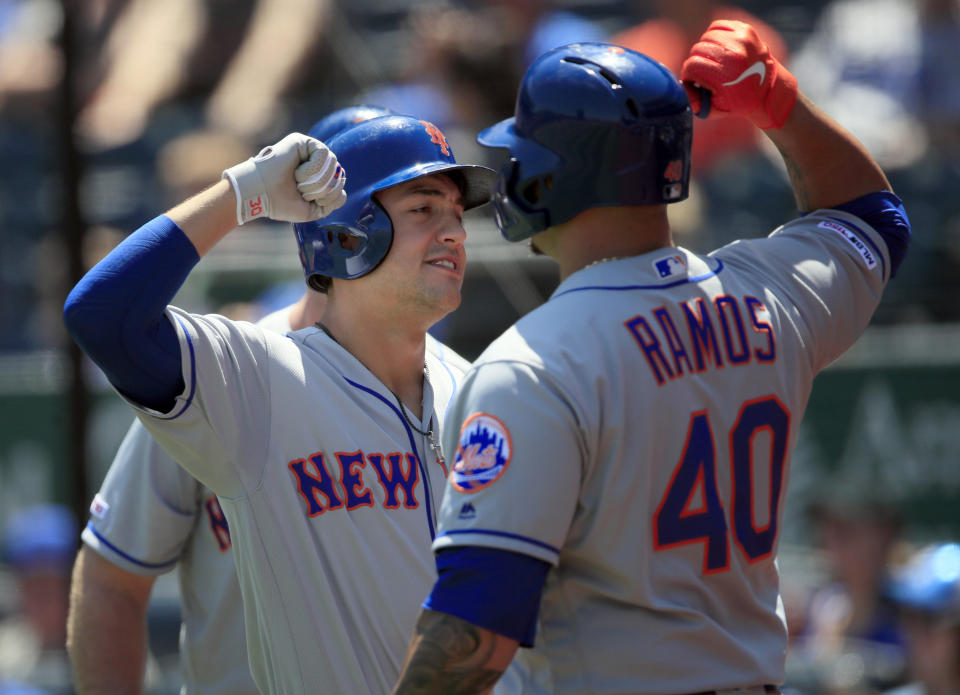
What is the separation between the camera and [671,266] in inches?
95.3

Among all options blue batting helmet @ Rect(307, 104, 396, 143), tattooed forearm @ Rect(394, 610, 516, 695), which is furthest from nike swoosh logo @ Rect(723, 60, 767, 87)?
blue batting helmet @ Rect(307, 104, 396, 143)

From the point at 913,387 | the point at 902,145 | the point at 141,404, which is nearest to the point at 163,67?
the point at 902,145

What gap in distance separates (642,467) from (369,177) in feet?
4.13

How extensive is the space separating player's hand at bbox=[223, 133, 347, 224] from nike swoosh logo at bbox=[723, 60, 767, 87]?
2.80ft

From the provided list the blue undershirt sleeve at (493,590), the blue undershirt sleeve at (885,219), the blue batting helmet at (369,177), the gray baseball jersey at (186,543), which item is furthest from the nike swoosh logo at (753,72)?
the gray baseball jersey at (186,543)

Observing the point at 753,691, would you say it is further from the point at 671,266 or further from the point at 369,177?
the point at 369,177

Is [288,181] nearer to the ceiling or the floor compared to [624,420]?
nearer to the ceiling

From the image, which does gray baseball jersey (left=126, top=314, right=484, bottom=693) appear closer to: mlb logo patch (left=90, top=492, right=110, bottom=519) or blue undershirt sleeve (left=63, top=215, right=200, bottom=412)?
blue undershirt sleeve (left=63, top=215, right=200, bottom=412)

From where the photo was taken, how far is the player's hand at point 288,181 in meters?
2.75

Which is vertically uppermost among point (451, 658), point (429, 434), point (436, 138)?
point (436, 138)

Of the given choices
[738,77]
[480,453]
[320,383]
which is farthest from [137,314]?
[738,77]

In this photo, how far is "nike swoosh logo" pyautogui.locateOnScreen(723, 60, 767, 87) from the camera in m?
2.60

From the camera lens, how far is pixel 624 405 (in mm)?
2223

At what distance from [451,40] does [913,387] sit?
10.8 feet
